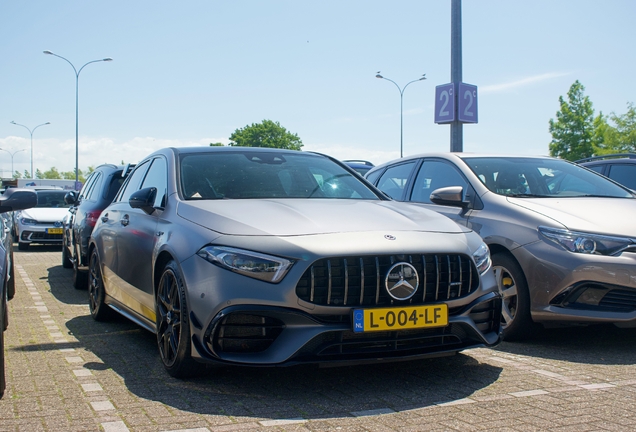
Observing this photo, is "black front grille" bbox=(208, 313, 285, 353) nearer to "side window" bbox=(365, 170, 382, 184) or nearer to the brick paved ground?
the brick paved ground

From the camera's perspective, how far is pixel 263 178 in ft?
17.9

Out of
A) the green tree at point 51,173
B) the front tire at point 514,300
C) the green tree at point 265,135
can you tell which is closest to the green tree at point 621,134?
the green tree at point 265,135

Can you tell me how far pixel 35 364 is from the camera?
16.6 feet

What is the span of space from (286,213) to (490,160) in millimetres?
3173

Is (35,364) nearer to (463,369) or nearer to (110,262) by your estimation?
(110,262)

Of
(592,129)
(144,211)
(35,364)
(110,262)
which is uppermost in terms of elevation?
(592,129)

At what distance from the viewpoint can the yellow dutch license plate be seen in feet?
13.1

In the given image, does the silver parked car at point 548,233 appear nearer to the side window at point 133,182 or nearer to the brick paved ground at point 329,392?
the brick paved ground at point 329,392

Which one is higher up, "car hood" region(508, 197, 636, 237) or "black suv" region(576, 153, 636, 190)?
"black suv" region(576, 153, 636, 190)

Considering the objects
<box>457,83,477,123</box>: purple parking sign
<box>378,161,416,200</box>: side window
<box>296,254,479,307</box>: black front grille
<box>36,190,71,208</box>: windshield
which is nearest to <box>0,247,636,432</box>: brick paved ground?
<box>296,254,479,307</box>: black front grille

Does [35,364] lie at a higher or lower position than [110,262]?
lower

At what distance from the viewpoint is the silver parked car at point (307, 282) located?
399cm

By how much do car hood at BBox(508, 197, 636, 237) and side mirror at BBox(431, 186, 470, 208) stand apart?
44 centimetres

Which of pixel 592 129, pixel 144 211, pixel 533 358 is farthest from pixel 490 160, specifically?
pixel 592 129
